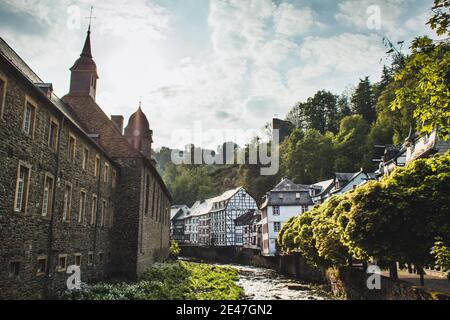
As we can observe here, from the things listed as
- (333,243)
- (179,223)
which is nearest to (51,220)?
(333,243)

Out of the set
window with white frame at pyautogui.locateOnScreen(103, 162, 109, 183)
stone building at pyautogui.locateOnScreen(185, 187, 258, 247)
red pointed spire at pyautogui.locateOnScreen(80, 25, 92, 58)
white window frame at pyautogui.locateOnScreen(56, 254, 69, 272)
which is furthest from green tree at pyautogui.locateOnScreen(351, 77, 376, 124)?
white window frame at pyautogui.locateOnScreen(56, 254, 69, 272)

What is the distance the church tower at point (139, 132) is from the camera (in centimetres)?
3256

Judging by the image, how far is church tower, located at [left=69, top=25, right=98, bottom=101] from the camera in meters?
27.7

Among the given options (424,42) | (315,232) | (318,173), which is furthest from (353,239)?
(318,173)

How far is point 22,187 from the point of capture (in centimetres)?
1298

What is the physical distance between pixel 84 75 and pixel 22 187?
55.6ft

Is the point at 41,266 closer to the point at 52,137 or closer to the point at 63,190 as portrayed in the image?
the point at 63,190

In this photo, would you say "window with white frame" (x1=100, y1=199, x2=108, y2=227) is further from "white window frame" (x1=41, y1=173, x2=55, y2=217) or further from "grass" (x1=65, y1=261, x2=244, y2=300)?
"white window frame" (x1=41, y1=173, x2=55, y2=217)

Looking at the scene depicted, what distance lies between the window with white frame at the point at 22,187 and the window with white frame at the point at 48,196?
149cm

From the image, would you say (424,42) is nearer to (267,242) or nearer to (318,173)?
(267,242)

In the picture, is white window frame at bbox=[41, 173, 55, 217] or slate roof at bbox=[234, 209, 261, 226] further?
slate roof at bbox=[234, 209, 261, 226]

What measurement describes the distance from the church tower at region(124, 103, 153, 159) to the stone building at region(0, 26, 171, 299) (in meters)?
4.73
